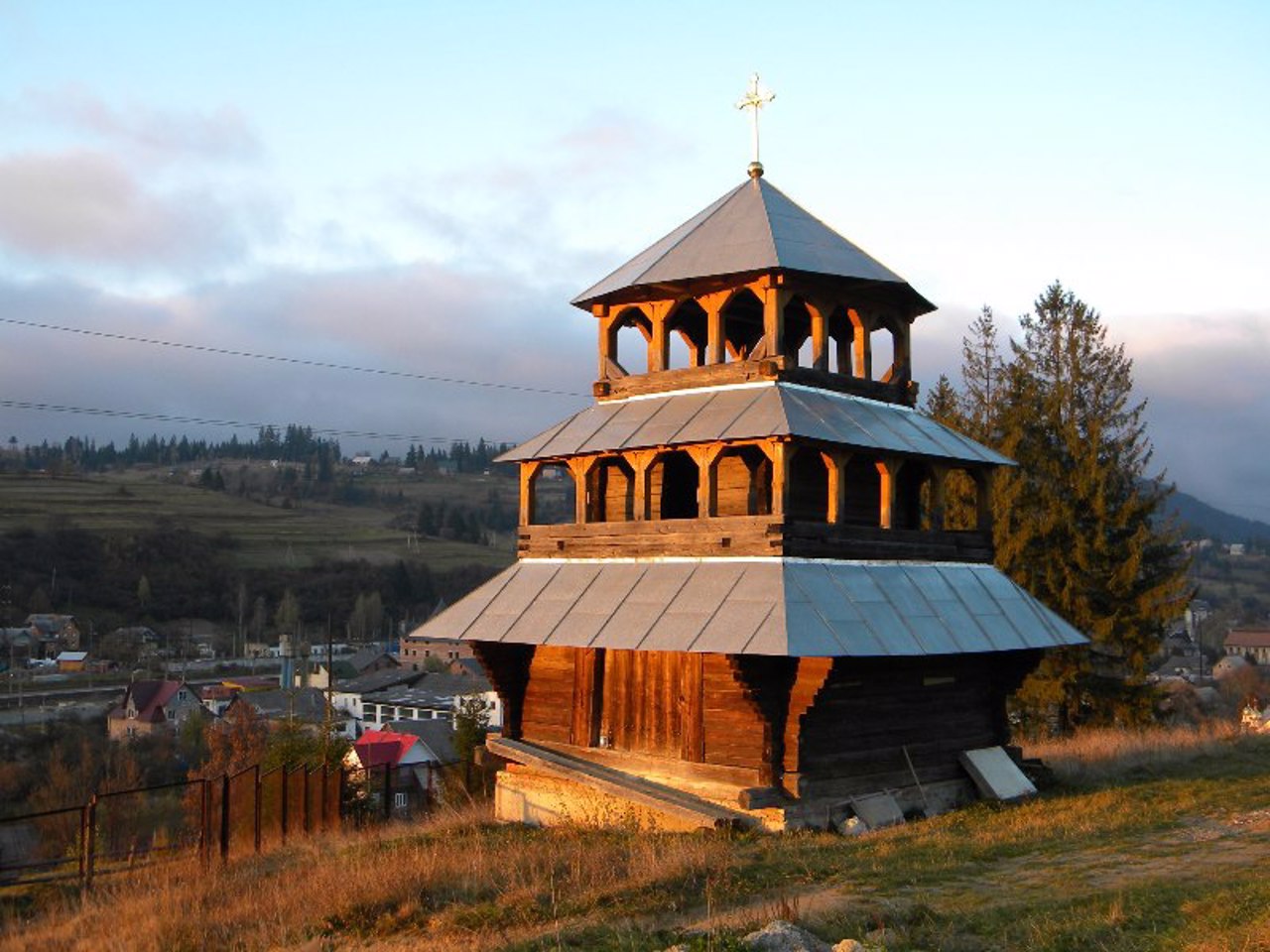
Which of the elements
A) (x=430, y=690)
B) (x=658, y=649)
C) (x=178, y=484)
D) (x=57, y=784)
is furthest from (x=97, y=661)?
(x=658, y=649)

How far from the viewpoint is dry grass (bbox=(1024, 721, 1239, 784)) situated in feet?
60.5

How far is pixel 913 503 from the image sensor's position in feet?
59.9

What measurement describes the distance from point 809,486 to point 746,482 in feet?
3.13

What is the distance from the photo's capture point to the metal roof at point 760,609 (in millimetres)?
13586

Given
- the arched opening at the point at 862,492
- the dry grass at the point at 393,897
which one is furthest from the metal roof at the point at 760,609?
the dry grass at the point at 393,897

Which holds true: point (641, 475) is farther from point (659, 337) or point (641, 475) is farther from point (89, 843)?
point (89, 843)

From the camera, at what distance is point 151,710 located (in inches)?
3009

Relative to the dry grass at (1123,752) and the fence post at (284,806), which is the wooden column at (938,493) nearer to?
the dry grass at (1123,752)

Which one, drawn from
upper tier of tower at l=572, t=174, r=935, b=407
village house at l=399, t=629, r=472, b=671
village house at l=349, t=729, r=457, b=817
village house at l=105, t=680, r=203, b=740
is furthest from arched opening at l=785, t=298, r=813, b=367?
village house at l=399, t=629, r=472, b=671

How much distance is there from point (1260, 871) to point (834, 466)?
6.81m

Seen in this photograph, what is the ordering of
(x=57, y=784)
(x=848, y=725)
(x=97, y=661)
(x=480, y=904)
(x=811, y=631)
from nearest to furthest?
(x=480, y=904)
(x=811, y=631)
(x=848, y=725)
(x=57, y=784)
(x=97, y=661)

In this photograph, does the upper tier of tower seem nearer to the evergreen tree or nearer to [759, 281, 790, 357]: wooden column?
[759, 281, 790, 357]: wooden column

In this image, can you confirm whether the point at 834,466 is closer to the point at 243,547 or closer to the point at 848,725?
the point at 848,725

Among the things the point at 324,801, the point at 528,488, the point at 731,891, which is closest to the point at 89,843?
the point at 324,801
